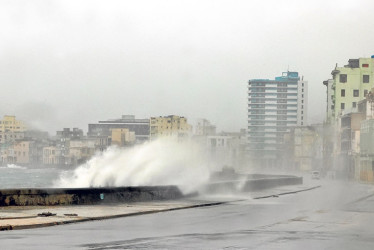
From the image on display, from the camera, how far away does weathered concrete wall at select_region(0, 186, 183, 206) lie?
34.6m

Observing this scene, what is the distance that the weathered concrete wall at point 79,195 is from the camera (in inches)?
1361

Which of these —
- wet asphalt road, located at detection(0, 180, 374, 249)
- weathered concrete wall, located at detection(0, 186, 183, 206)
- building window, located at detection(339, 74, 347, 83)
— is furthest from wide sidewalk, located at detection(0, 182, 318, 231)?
building window, located at detection(339, 74, 347, 83)

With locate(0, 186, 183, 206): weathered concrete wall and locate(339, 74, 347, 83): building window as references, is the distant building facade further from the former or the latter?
locate(0, 186, 183, 206): weathered concrete wall

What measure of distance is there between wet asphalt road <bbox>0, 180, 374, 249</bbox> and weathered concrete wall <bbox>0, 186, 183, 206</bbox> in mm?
5446

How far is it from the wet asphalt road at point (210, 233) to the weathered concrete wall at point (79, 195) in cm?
545

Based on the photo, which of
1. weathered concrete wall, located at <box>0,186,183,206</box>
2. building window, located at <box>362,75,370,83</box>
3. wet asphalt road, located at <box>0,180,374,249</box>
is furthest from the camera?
building window, located at <box>362,75,370,83</box>

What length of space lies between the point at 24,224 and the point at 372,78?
162020 millimetres

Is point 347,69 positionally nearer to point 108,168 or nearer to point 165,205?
point 108,168

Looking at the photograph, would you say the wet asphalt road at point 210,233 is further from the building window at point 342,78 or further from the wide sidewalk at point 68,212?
the building window at point 342,78

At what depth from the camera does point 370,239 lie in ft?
71.8

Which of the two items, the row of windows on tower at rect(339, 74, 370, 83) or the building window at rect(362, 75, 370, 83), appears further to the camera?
the building window at rect(362, 75, 370, 83)

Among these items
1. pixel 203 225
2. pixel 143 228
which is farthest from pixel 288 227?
pixel 143 228

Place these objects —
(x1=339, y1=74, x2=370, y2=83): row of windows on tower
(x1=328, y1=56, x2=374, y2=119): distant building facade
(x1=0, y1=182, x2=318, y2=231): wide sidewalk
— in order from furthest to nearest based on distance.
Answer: (x1=339, y1=74, x2=370, y2=83): row of windows on tower
(x1=328, y1=56, x2=374, y2=119): distant building facade
(x1=0, y1=182, x2=318, y2=231): wide sidewalk

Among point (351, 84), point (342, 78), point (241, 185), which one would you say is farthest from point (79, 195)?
point (342, 78)
